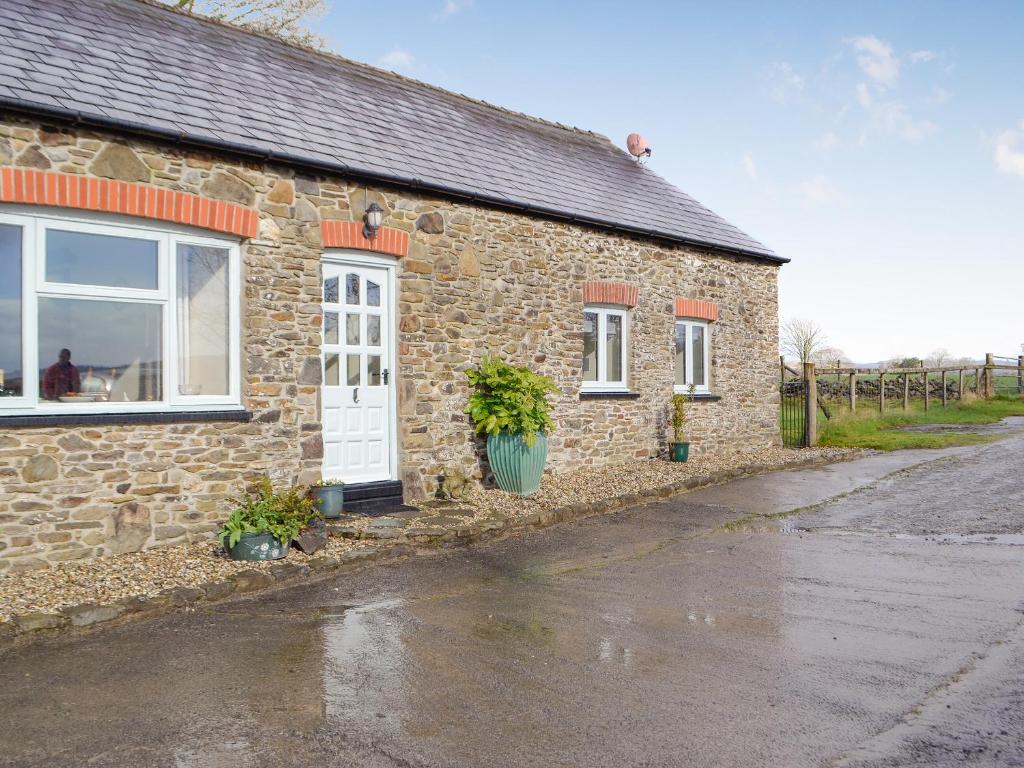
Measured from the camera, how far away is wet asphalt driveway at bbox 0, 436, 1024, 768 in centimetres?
359

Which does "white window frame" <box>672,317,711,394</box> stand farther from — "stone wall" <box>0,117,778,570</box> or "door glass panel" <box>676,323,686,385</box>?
"stone wall" <box>0,117,778,570</box>

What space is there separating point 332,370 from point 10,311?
315 cm

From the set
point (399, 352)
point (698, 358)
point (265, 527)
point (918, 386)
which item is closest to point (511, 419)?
point (399, 352)

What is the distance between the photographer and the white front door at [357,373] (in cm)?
898

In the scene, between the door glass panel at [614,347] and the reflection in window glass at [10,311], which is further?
the door glass panel at [614,347]

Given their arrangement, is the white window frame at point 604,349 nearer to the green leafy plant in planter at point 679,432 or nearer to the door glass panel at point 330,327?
the green leafy plant in planter at point 679,432

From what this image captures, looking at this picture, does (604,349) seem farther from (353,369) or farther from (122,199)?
(122,199)

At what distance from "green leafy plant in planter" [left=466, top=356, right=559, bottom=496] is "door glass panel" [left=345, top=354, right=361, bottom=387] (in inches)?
58.5

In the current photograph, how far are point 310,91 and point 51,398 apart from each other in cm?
546

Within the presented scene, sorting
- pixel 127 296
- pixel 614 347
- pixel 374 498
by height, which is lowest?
pixel 374 498

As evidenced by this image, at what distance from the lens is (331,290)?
29.6 ft

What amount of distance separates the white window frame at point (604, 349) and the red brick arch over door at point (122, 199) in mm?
5727

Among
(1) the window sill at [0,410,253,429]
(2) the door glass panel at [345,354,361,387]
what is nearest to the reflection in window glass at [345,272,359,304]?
(2) the door glass panel at [345,354,361,387]

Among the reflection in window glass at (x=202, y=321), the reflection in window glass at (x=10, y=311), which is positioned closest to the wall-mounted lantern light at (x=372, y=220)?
the reflection in window glass at (x=202, y=321)
